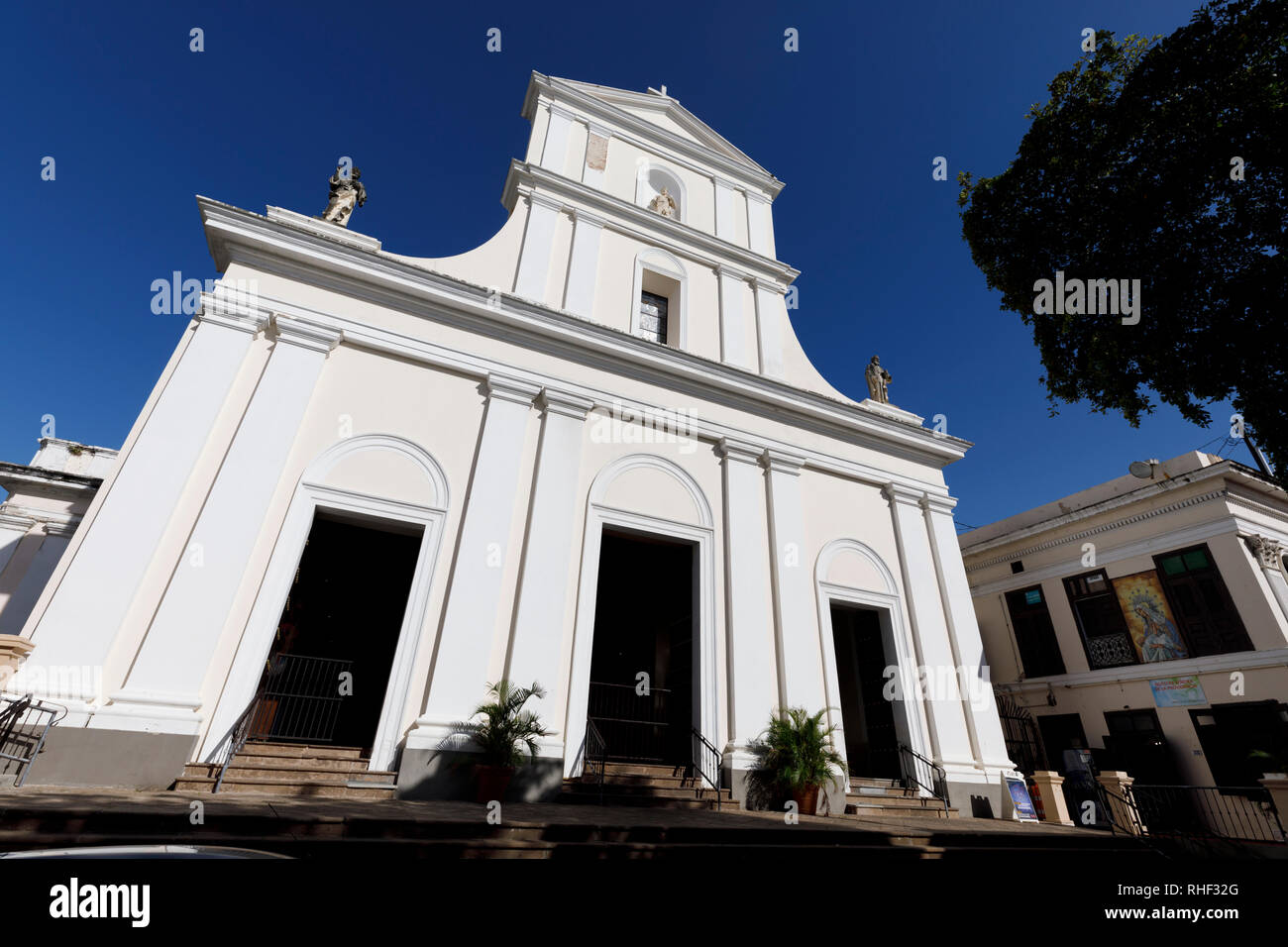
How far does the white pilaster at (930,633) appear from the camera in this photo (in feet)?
33.9

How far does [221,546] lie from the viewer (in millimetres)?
7395

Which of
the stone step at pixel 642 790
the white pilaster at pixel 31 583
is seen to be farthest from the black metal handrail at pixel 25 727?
the white pilaster at pixel 31 583

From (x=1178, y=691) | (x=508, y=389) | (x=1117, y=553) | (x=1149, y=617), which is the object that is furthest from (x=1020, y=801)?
(x=508, y=389)

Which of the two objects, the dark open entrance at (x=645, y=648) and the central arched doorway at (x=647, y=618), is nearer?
the central arched doorway at (x=647, y=618)

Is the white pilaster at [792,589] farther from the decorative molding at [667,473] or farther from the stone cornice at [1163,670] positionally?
Answer: the stone cornice at [1163,670]

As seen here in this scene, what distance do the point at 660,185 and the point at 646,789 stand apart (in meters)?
13.8

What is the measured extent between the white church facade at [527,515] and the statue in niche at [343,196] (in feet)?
2.96

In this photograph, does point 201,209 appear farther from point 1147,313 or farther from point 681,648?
point 1147,313

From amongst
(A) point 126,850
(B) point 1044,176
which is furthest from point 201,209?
(B) point 1044,176

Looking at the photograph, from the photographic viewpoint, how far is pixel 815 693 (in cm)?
968

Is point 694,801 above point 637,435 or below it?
below

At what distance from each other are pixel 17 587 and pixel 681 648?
41.2ft

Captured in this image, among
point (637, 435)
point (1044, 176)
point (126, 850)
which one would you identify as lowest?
point (126, 850)
